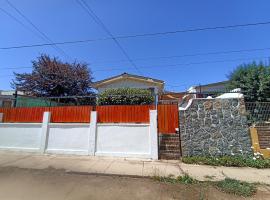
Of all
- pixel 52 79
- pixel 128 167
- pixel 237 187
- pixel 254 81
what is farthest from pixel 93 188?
pixel 52 79

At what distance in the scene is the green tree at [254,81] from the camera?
11930 millimetres

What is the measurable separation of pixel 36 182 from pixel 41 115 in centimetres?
515

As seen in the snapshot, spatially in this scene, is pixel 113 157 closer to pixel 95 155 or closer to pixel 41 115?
pixel 95 155

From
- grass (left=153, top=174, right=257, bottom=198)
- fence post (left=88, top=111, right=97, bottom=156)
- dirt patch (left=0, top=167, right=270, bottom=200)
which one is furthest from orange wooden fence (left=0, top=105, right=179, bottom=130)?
dirt patch (left=0, top=167, right=270, bottom=200)

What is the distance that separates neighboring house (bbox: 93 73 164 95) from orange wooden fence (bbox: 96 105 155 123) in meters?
8.18

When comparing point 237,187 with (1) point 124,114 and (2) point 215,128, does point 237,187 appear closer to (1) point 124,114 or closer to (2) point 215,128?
(2) point 215,128

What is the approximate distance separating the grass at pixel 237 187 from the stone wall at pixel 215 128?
2.78m

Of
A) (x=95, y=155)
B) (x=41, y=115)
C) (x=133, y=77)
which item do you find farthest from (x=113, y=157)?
(x=133, y=77)

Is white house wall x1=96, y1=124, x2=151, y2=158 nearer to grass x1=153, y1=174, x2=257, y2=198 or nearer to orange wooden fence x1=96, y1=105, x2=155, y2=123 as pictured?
orange wooden fence x1=96, y1=105, x2=155, y2=123

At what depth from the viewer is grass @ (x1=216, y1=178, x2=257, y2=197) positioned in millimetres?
5188

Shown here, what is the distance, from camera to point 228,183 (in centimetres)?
575

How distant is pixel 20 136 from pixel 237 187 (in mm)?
9641

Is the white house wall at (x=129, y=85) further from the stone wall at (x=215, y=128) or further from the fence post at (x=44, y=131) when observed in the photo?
the stone wall at (x=215, y=128)

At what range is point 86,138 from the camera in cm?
949
